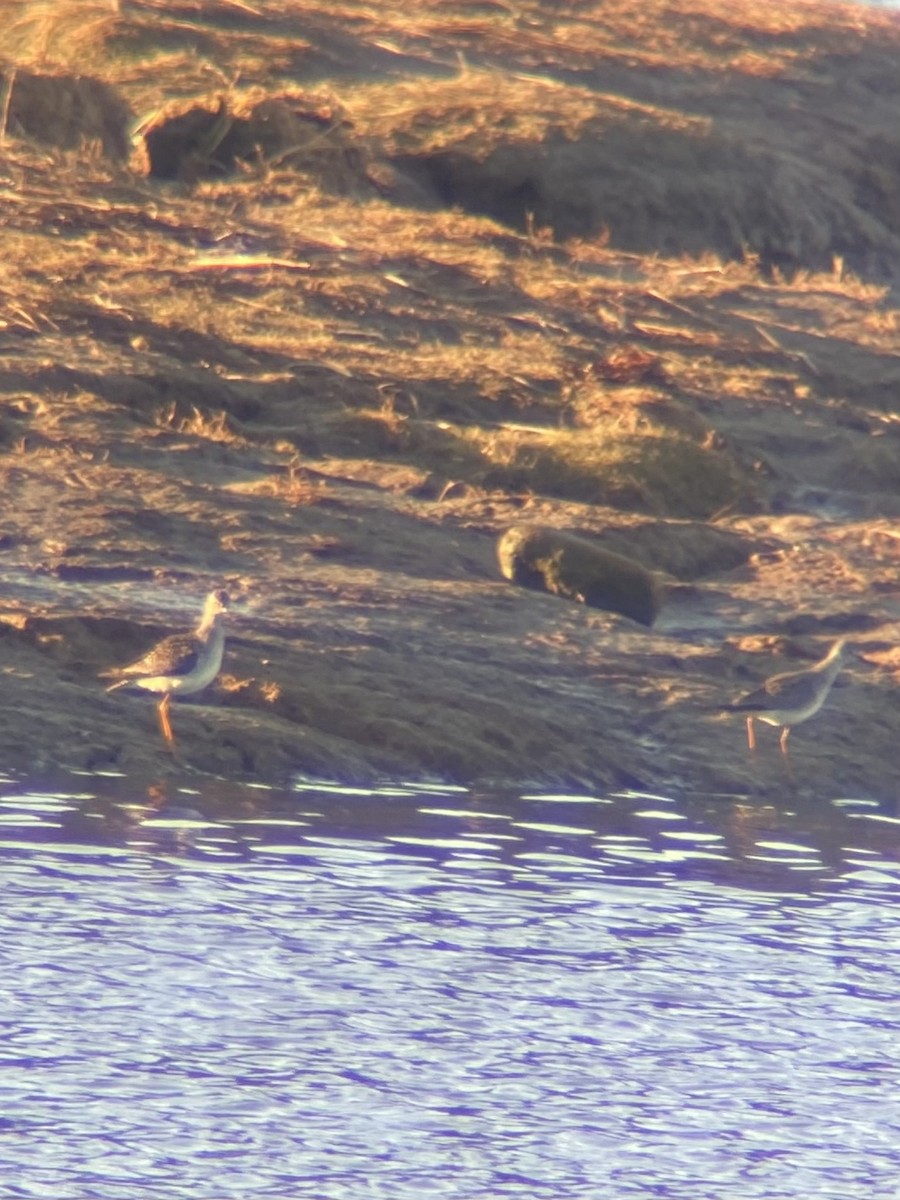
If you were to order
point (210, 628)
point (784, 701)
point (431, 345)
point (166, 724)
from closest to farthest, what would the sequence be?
point (166, 724) → point (210, 628) → point (784, 701) → point (431, 345)

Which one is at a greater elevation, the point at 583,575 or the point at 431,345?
the point at 431,345

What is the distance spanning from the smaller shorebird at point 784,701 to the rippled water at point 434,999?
4.63 ft

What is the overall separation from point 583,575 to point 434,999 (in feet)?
22.9

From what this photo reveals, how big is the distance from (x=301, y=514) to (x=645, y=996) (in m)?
7.78

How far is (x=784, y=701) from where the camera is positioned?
45.2 ft

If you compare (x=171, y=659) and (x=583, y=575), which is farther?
(x=583, y=575)

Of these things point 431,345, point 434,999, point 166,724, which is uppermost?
point 431,345

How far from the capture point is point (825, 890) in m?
10.8

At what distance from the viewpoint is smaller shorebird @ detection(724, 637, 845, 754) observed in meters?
13.8

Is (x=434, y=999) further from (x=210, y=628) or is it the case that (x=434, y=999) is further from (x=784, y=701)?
(x=784, y=701)

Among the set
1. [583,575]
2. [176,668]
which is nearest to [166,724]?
[176,668]

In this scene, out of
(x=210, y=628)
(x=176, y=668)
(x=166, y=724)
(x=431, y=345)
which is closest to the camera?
(x=176, y=668)

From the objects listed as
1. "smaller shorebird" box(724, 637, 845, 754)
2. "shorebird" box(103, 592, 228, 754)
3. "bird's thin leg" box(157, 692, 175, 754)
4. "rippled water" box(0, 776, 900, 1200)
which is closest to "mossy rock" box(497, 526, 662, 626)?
"smaller shorebird" box(724, 637, 845, 754)

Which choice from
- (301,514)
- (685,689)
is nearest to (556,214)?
(301,514)
